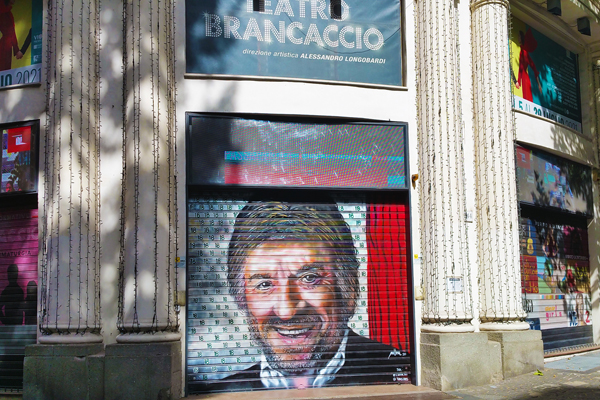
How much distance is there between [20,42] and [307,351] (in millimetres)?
6637

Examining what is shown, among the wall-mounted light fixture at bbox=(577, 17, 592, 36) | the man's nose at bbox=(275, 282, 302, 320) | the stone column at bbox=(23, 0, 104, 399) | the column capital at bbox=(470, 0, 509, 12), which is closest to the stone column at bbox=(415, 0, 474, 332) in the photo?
the column capital at bbox=(470, 0, 509, 12)

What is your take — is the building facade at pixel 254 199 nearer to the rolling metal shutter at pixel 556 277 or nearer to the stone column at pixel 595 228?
the rolling metal shutter at pixel 556 277

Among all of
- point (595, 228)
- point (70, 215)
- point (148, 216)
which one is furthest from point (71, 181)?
point (595, 228)

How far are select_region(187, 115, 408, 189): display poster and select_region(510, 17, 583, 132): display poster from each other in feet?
11.8

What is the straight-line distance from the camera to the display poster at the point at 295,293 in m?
9.52

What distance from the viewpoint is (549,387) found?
30.7 ft

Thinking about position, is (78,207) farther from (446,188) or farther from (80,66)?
(446,188)

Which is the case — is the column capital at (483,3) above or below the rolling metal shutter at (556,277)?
above

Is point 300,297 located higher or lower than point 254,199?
lower

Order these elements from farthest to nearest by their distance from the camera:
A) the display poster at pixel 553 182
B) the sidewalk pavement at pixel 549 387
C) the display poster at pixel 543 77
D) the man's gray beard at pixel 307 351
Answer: the display poster at pixel 543 77 → the display poster at pixel 553 182 → the man's gray beard at pixel 307 351 → the sidewalk pavement at pixel 549 387

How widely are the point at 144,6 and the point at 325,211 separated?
13.4 feet

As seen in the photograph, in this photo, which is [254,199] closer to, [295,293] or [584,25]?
[295,293]

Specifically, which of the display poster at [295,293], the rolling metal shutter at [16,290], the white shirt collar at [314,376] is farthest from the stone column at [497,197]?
the rolling metal shutter at [16,290]

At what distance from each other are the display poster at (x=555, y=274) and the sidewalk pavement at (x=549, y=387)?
5.23 feet
